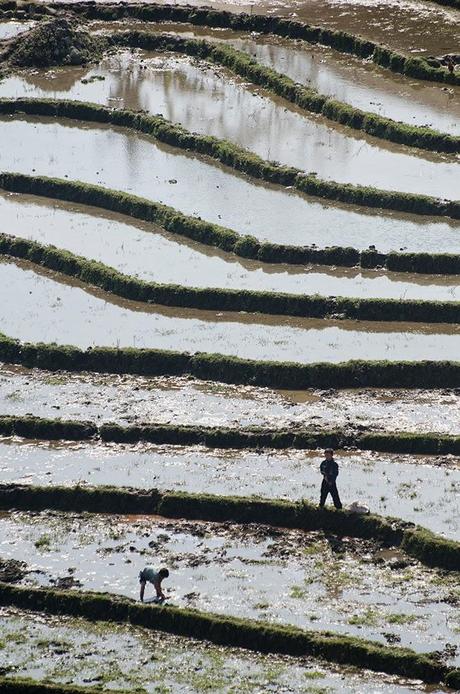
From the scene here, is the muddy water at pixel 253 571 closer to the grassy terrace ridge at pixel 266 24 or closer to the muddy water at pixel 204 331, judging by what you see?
the muddy water at pixel 204 331

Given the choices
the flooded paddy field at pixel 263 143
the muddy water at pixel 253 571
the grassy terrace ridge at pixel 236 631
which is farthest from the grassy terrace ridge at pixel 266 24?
the grassy terrace ridge at pixel 236 631

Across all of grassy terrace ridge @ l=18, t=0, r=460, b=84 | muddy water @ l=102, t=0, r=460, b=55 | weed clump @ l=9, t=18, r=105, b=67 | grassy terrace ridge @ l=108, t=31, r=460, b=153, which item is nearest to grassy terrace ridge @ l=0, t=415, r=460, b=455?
grassy terrace ridge @ l=108, t=31, r=460, b=153

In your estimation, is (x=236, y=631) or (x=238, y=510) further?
(x=238, y=510)

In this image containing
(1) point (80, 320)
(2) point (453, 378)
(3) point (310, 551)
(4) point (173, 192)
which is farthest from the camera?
(4) point (173, 192)

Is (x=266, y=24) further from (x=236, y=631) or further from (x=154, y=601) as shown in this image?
(x=236, y=631)

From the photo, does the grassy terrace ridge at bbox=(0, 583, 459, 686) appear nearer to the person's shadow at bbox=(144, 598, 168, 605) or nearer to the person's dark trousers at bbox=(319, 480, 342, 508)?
the person's shadow at bbox=(144, 598, 168, 605)

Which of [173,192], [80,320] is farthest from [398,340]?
[173,192]

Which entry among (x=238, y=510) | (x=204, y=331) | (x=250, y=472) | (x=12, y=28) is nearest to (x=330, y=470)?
(x=238, y=510)

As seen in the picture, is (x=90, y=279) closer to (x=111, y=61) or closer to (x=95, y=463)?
(x=95, y=463)
